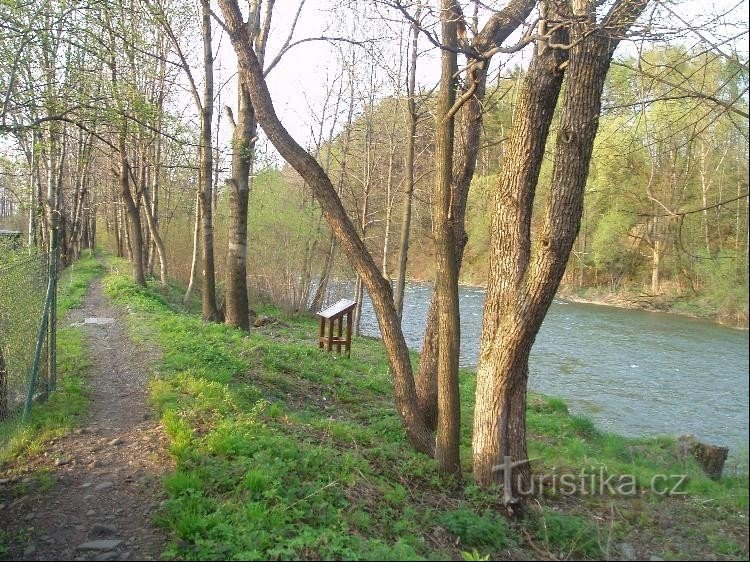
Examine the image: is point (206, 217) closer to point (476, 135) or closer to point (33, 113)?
point (33, 113)

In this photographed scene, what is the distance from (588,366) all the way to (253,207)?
15.5 m

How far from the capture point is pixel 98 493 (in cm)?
482

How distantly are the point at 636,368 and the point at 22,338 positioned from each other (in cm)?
1140

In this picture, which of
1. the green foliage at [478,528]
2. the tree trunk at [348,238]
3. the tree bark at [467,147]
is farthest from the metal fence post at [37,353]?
the green foliage at [478,528]

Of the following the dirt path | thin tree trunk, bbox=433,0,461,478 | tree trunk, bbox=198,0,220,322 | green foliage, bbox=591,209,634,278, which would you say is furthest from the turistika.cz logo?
tree trunk, bbox=198,0,220,322

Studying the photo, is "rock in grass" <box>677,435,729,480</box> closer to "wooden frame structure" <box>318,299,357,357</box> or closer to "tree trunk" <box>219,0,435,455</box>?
"tree trunk" <box>219,0,435,455</box>

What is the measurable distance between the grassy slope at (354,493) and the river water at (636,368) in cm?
54

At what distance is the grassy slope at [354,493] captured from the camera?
3393 mm

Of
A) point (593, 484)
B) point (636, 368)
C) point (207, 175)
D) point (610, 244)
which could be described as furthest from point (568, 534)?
point (610, 244)

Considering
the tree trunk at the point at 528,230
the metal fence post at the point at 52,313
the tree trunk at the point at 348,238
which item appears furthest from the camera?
the metal fence post at the point at 52,313

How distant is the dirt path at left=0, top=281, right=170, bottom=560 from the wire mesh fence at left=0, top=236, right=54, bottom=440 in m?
0.62

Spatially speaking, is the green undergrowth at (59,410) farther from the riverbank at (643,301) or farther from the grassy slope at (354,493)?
the riverbank at (643,301)

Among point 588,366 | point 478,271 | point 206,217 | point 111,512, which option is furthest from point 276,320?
point 111,512

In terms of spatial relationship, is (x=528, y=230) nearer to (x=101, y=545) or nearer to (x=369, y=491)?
(x=369, y=491)
